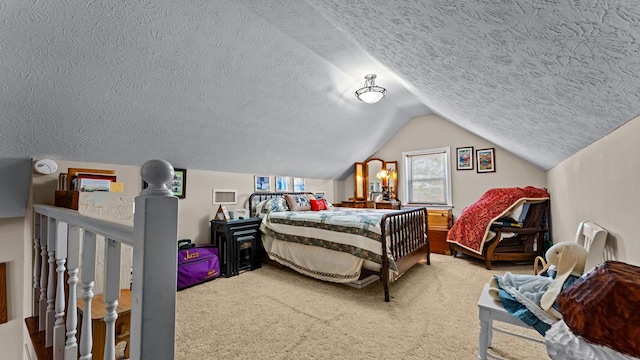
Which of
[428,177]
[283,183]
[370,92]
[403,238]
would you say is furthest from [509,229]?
[283,183]

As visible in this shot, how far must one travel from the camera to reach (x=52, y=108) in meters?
1.92

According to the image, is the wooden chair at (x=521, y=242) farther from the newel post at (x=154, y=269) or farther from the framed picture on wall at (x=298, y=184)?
the newel post at (x=154, y=269)

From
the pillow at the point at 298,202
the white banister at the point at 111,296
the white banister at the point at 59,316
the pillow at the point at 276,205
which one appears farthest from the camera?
the pillow at the point at 298,202

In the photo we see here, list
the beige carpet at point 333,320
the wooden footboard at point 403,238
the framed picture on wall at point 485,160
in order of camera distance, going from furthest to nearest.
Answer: the framed picture on wall at point 485,160, the wooden footboard at point 403,238, the beige carpet at point 333,320

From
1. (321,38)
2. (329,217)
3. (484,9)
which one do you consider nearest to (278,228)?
(329,217)

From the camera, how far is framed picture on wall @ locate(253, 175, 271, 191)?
4.14m

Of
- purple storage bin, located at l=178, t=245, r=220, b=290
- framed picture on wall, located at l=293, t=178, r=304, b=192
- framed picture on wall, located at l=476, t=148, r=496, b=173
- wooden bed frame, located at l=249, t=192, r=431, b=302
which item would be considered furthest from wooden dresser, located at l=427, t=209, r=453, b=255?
purple storage bin, located at l=178, t=245, r=220, b=290

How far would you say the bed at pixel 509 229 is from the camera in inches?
133

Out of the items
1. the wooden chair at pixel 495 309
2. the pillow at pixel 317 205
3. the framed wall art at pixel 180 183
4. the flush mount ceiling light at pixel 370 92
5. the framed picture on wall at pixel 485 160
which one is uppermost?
the flush mount ceiling light at pixel 370 92

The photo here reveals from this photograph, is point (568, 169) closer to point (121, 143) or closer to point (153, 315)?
point (153, 315)

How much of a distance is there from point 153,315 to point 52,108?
7.41 ft

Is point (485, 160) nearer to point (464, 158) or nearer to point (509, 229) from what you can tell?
point (464, 158)

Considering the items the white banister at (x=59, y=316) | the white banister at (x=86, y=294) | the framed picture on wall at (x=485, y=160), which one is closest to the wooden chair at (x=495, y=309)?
the white banister at (x=86, y=294)

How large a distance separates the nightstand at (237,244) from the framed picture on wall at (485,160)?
3.89 meters
